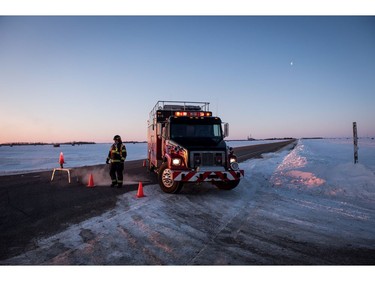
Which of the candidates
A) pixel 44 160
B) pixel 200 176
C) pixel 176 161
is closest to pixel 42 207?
pixel 176 161

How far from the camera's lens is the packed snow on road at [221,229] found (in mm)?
3977

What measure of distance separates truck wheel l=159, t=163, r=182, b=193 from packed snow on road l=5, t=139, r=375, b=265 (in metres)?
0.21

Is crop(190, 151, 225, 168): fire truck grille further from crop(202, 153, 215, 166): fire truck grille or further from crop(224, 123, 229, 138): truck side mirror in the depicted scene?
crop(224, 123, 229, 138): truck side mirror

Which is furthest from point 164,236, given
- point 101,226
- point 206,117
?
point 206,117

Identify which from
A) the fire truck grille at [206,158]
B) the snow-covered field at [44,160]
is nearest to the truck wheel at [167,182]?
the fire truck grille at [206,158]

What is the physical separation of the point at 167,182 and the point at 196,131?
2.18 metres

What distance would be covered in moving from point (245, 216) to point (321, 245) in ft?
6.65

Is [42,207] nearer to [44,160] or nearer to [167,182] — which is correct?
[167,182]

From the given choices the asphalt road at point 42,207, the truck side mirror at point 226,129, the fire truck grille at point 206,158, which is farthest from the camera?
the truck side mirror at point 226,129

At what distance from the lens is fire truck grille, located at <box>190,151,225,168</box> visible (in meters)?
8.55

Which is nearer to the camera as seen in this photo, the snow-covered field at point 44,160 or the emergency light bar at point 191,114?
the emergency light bar at point 191,114

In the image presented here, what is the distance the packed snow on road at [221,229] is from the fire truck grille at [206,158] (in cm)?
104

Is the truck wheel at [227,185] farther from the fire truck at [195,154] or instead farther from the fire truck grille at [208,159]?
A: the fire truck grille at [208,159]

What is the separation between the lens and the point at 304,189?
9367 mm
